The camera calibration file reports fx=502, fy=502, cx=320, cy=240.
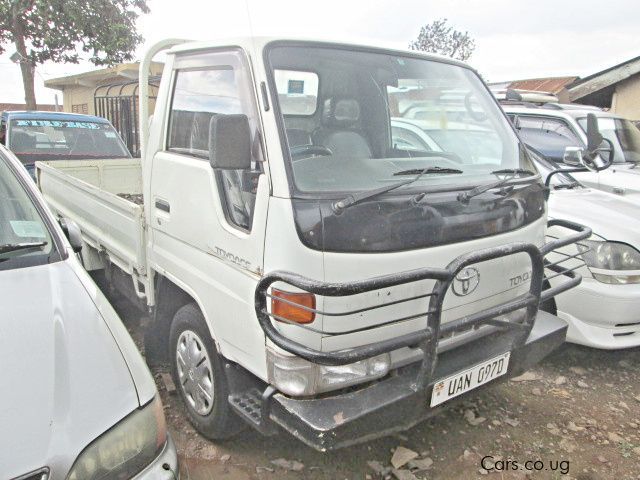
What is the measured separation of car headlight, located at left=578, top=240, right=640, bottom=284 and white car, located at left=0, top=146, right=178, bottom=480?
305 centimetres

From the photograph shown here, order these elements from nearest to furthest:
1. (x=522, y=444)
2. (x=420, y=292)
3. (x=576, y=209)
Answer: (x=420, y=292)
(x=522, y=444)
(x=576, y=209)

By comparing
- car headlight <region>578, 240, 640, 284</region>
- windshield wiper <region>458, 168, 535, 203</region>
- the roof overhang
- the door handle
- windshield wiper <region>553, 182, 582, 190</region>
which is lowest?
car headlight <region>578, 240, 640, 284</region>

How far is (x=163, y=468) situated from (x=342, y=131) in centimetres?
188

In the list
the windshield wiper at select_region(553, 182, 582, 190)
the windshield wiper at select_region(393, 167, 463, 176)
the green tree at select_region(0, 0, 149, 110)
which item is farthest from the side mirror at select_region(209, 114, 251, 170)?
the green tree at select_region(0, 0, 149, 110)

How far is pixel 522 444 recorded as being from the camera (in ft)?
9.57

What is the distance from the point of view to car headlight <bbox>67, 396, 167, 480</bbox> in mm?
1602

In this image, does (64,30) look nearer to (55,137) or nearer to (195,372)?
(55,137)

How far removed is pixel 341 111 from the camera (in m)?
2.99

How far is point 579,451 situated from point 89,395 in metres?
2.64

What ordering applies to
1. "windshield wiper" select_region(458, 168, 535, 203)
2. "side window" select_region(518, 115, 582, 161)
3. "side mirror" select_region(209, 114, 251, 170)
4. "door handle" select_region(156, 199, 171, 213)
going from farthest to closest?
"side window" select_region(518, 115, 582, 161) → "door handle" select_region(156, 199, 171, 213) → "windshield wiper" select_region(458, 168, 535, 203) → "side mirror" select_region(209, 114, 251, 170)

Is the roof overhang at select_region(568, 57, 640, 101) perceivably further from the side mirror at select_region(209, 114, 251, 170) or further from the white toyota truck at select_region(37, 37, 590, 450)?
the side mirror at select_region(209, 114, 251, 170)

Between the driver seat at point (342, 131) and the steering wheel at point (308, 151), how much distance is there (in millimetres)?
51

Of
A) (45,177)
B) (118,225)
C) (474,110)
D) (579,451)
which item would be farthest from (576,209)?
(45,177)

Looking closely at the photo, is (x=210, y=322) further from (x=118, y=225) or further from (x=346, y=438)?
(x=118, y=225)
